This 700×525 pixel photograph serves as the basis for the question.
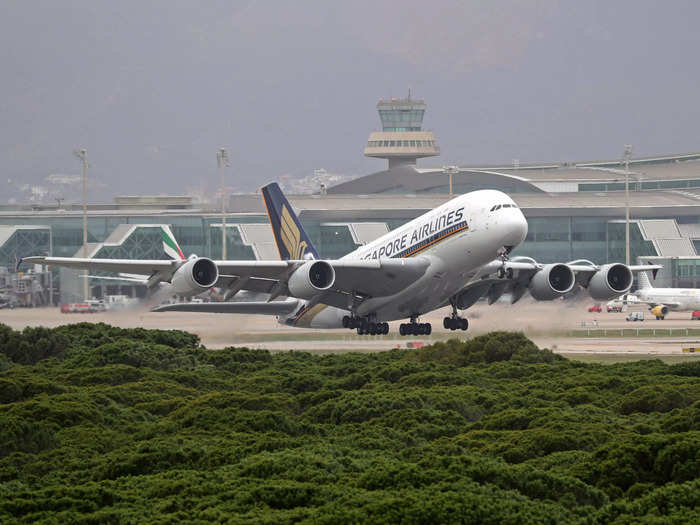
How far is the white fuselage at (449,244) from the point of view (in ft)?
156

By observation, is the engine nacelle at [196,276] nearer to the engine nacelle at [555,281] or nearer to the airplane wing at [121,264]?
the airplane wing at [121,264]

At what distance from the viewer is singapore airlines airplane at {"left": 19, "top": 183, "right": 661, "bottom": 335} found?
4847 centimetres

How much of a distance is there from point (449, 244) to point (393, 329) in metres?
28.3

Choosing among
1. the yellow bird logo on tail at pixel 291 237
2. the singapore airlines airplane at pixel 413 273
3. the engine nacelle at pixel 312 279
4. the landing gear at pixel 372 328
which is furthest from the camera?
the yellow bird logo on tail at pixel 291 237

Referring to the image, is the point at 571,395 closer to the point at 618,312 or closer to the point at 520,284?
the point at 520,284

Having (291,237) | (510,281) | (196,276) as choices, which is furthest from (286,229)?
(196,276)

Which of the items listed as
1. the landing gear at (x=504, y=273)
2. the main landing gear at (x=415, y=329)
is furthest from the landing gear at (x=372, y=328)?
the landing gear at (x=504, y=273)

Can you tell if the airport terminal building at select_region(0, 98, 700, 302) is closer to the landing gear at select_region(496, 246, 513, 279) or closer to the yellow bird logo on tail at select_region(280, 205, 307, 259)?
the yellow bird logo on tail at select_region(280, 205, 307, 259)

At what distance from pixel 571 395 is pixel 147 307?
25.4m

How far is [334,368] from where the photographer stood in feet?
174

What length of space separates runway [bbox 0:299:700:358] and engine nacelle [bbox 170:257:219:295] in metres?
11.3

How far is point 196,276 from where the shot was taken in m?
49.1

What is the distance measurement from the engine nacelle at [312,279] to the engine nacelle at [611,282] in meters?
12.3

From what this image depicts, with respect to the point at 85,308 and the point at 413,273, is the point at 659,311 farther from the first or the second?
the point at 413,273
